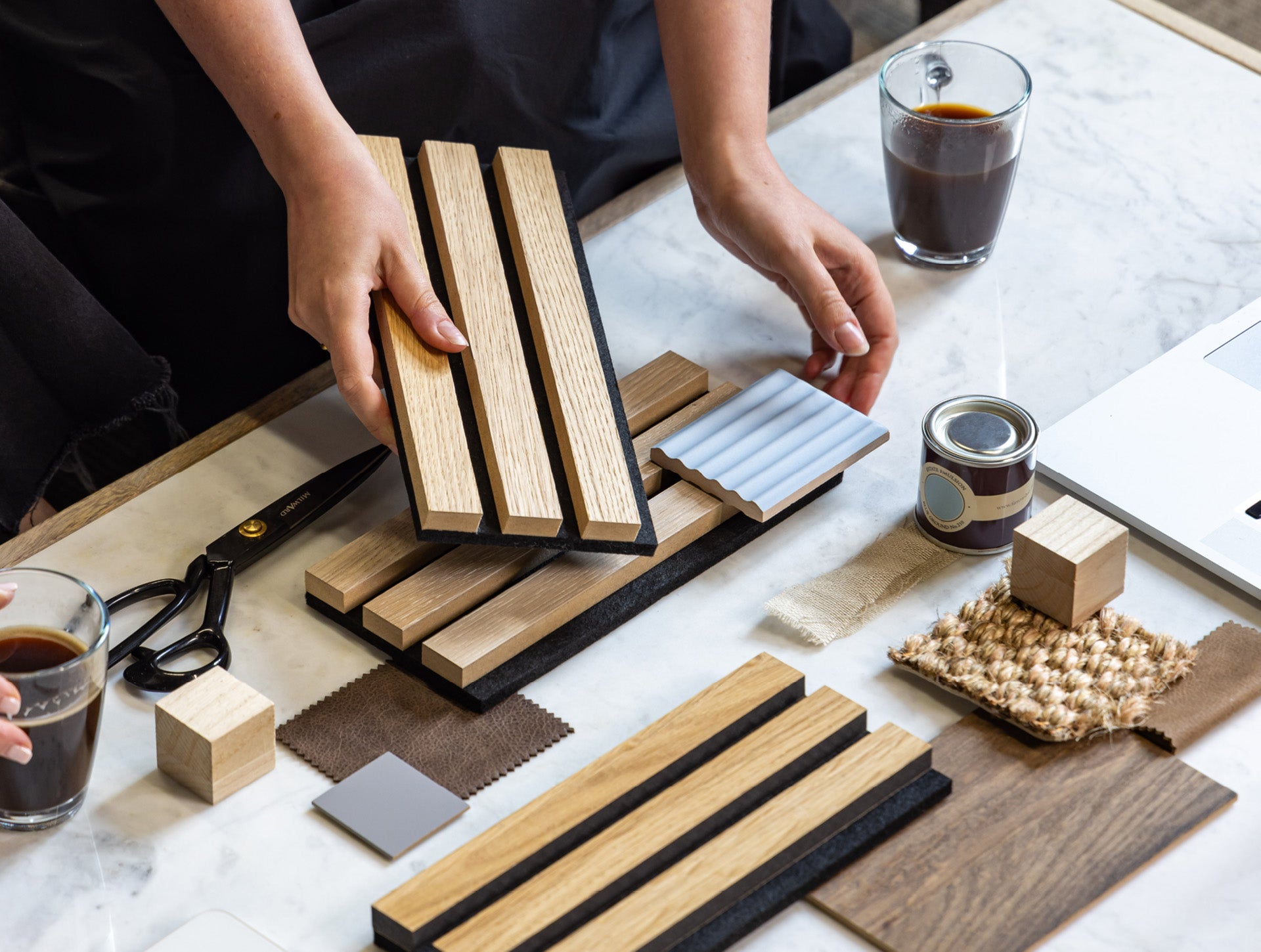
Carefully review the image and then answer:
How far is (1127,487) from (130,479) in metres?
0.83

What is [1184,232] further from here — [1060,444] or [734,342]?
[734,342]

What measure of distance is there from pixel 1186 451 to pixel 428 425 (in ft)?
2.11

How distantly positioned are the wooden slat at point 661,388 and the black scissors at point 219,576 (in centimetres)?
22

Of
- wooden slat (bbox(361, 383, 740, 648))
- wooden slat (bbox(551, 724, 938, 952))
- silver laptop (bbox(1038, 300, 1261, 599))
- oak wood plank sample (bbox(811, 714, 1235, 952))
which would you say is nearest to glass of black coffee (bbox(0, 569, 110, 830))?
wooden slat (bbox(361, 383, 740, 648))

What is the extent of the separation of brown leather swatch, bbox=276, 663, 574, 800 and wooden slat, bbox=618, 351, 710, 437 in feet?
1.01

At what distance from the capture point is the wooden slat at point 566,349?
106 cm

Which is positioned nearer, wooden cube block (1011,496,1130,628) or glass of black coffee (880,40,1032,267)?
wooden cube block (1011,496,1130,628)

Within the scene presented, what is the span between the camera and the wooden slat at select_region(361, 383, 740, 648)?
3.43ft

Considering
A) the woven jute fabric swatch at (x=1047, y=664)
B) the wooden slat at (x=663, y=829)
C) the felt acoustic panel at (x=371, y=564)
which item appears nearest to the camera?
the wooden slat at (x=663, y=829)

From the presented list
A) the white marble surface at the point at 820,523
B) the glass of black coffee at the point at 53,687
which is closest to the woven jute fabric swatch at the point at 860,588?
the white marble surface at the point at 820,523

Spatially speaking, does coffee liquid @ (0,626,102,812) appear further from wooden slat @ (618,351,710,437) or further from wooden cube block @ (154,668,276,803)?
wooden slat @ (618,351,710,437)

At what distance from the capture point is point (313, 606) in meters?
1.10

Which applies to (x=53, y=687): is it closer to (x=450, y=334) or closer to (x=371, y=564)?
(x=371, y=564)

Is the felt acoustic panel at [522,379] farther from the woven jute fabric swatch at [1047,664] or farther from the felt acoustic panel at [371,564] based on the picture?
the woven jute fabric swatch at [1047,664]
